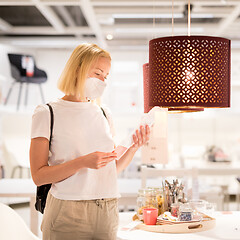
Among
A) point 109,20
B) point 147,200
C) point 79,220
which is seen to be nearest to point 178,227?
point 147,200

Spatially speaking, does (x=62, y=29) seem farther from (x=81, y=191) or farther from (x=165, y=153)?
(x=81, y=191)

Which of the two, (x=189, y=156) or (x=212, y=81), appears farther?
(x=189, y=156)

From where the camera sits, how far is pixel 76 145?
1.40m

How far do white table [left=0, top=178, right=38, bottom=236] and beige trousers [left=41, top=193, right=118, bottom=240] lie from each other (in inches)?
73.2

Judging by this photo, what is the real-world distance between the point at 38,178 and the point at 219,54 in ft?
2.81

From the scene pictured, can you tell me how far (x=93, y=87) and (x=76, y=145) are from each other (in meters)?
0.25

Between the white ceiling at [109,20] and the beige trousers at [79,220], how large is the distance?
7.79ft

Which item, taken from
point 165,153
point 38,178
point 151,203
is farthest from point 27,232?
point 165,153

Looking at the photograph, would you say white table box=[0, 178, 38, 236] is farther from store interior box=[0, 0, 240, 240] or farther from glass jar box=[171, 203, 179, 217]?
store interior box=[0, 0, 240, 240]

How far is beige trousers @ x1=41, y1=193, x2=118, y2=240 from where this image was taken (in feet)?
4.45

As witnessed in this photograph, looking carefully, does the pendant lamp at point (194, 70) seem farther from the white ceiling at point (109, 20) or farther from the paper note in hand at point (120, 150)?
the white ceiling at point (109, 20)

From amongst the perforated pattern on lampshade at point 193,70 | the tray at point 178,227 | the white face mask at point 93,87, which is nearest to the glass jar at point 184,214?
the tray at point 178,227

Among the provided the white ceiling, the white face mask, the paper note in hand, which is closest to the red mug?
the paper note in hand

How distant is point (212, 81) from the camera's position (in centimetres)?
151
